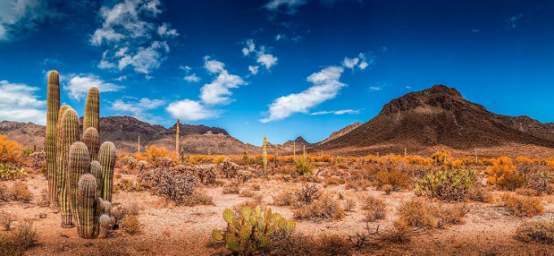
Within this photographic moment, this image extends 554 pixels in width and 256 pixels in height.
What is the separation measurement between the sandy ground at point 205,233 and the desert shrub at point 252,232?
0.53 metres

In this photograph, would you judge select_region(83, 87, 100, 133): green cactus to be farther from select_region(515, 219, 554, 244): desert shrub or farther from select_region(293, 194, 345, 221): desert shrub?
select_region(515, 219, 554, 244): desert shrub

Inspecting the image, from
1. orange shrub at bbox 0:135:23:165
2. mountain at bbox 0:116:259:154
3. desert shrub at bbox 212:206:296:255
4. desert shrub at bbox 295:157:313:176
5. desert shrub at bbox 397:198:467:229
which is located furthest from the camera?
mountain at bbox 0:116:259:154

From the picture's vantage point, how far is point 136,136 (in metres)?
104

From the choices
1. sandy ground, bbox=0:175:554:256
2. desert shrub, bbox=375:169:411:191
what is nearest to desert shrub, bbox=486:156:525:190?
sandy ground, bbox=0:175:554:256

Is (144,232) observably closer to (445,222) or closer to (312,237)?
(312,237)

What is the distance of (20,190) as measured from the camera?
1136 cm

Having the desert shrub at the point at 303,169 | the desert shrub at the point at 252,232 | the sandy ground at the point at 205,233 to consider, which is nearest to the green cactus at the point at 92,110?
the sandy ground at the point at 205,233

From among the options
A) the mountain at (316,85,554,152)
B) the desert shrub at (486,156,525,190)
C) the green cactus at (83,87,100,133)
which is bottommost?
the desert shrub at (486,156,525,190)

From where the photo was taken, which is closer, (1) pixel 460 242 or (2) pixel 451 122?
(1) pixel 460 242

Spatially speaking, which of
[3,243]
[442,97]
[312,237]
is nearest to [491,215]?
[312,237]

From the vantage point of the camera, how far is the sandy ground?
6703 mm

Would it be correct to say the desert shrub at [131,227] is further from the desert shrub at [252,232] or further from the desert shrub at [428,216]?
the desert shrub at [428,216]

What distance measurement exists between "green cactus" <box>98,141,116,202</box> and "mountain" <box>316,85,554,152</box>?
208ft

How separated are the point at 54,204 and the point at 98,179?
341cm
